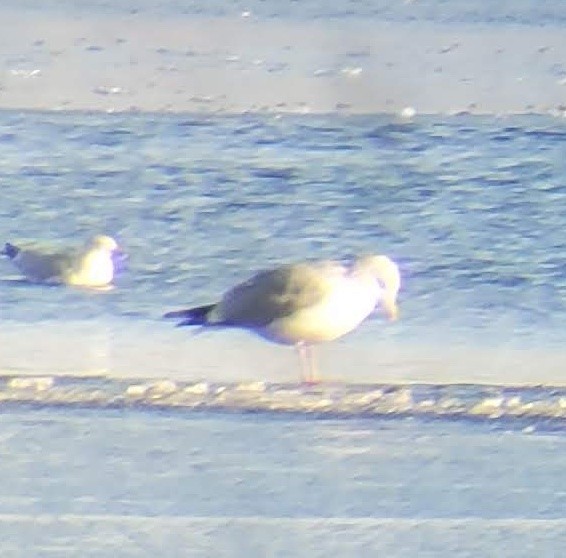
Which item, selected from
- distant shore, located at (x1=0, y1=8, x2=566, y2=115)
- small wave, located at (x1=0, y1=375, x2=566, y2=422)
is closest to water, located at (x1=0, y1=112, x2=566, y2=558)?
small wave, located at (x1=0, y1=375, x2=566, y2=422)

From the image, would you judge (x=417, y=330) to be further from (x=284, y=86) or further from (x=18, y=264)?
(x=284, y=86)

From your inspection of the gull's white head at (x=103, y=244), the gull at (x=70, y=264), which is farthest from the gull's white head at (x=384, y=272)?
the gull's white head at (x=103, y=244)

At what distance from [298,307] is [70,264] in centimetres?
84

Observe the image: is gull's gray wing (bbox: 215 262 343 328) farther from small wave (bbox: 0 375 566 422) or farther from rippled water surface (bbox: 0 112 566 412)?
small wave (bbox: 0 375 566 422)

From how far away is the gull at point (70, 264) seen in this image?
4582mm

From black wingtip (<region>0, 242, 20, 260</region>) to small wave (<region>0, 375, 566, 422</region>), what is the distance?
1113mm

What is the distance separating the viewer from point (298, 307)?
4039mm

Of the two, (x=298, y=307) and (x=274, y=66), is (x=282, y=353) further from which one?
(x=274, y=66)

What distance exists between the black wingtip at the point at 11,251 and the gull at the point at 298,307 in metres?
0.81

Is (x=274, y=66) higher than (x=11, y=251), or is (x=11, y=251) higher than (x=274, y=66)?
(x=274, y=66)

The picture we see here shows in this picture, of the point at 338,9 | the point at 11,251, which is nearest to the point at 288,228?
the point at 11,251

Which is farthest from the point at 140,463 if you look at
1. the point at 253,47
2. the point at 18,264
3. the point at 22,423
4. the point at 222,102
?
the point at 253,47

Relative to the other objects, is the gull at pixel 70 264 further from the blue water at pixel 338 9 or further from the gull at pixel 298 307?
the blue water at pixel 338 9

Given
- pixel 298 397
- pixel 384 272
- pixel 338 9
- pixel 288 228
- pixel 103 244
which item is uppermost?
pixel 338 9
